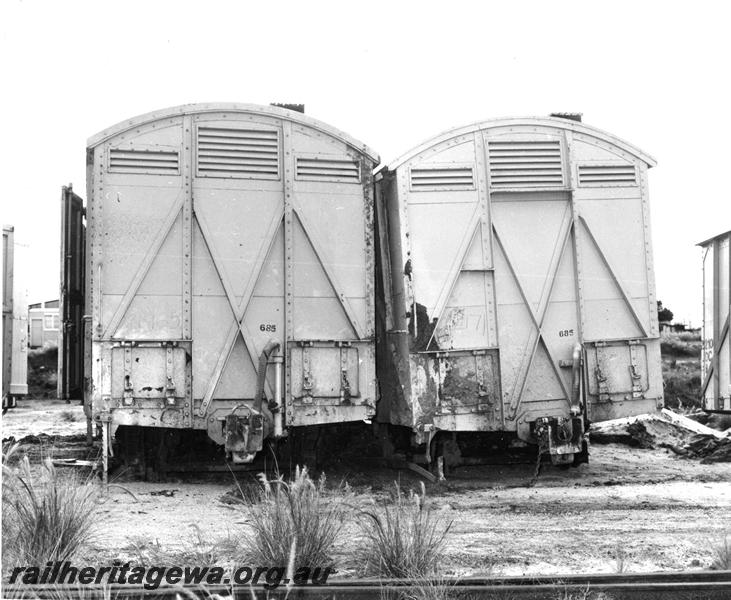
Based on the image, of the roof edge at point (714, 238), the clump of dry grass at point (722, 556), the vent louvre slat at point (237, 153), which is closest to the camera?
the clump of dry grass at point (722, 556)

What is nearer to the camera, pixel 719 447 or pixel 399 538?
pixel 399 538

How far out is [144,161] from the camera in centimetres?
886

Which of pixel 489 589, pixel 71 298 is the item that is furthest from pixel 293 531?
pixel 71 298

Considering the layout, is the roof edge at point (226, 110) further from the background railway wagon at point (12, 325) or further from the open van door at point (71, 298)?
the background railway wagon at point (12, 325)

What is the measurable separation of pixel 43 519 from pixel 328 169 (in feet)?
17.1

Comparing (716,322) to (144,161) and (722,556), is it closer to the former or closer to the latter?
(722,556)

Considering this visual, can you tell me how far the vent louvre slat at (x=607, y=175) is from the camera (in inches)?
376

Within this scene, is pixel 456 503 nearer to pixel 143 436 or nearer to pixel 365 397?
pixel 365 397

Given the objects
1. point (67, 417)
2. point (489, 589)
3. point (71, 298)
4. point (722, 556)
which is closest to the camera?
point (489, 589)

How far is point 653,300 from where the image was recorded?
9.60m

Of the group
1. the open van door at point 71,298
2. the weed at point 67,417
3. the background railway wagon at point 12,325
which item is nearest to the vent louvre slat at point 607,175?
the open van door at point 71,298

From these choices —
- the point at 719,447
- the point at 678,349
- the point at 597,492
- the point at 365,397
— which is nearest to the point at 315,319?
the point at 365,397

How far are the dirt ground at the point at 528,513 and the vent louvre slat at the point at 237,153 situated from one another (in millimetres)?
3564

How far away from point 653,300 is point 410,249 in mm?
3047
